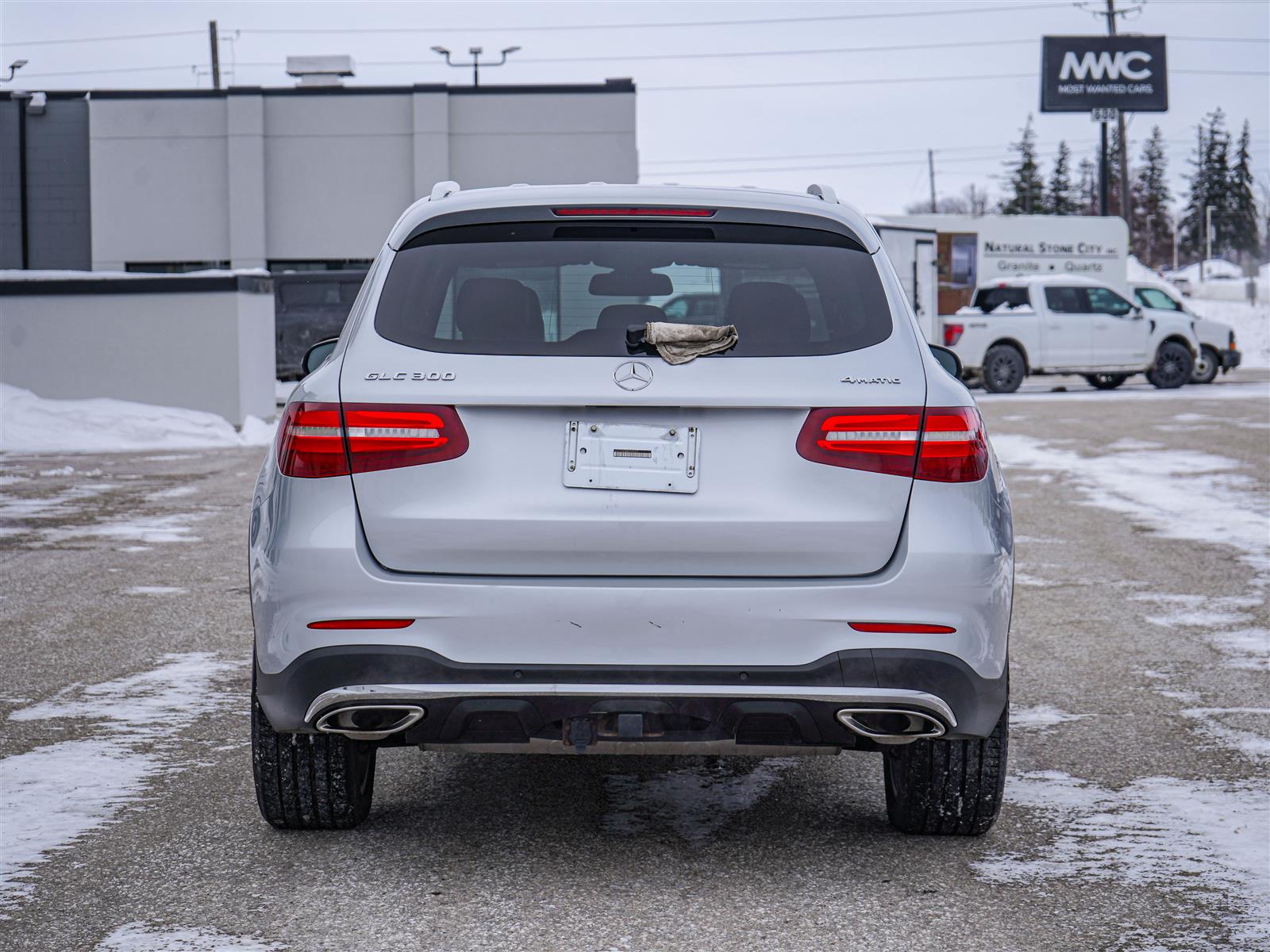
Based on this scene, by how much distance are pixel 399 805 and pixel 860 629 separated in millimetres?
1720

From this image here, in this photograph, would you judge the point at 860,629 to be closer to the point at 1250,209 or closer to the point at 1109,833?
the point at 1109,833

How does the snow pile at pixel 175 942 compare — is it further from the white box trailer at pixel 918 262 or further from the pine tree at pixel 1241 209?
the pine tree at pixel 1241 209

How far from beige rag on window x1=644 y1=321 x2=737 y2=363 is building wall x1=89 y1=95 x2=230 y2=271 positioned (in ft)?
106

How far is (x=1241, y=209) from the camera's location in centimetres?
12694

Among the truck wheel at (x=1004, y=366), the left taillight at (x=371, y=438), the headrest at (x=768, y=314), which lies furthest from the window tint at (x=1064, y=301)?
the left taillight at (x=371, y=438)

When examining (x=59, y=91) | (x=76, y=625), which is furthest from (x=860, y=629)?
(x=59, y=91)

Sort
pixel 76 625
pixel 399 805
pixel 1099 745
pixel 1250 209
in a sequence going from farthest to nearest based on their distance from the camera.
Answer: pixel 1250 209
pixel 76 625
pixel 1099 745
pixel 399 805

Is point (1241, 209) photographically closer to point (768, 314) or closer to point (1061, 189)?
point (1061, 189)

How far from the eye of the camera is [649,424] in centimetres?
353

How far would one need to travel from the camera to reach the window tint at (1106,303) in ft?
86.8

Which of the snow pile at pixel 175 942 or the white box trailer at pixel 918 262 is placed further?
the white box trailer at pixel 918 262

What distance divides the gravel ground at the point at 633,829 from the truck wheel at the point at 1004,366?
62.3 feet

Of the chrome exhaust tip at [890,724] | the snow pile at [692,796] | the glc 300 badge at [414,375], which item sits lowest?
the snow pile at [692,796]

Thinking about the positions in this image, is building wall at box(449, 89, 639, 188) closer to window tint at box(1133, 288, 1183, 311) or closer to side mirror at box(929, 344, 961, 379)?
window tint at box(1133, 288, 1183, 311)
